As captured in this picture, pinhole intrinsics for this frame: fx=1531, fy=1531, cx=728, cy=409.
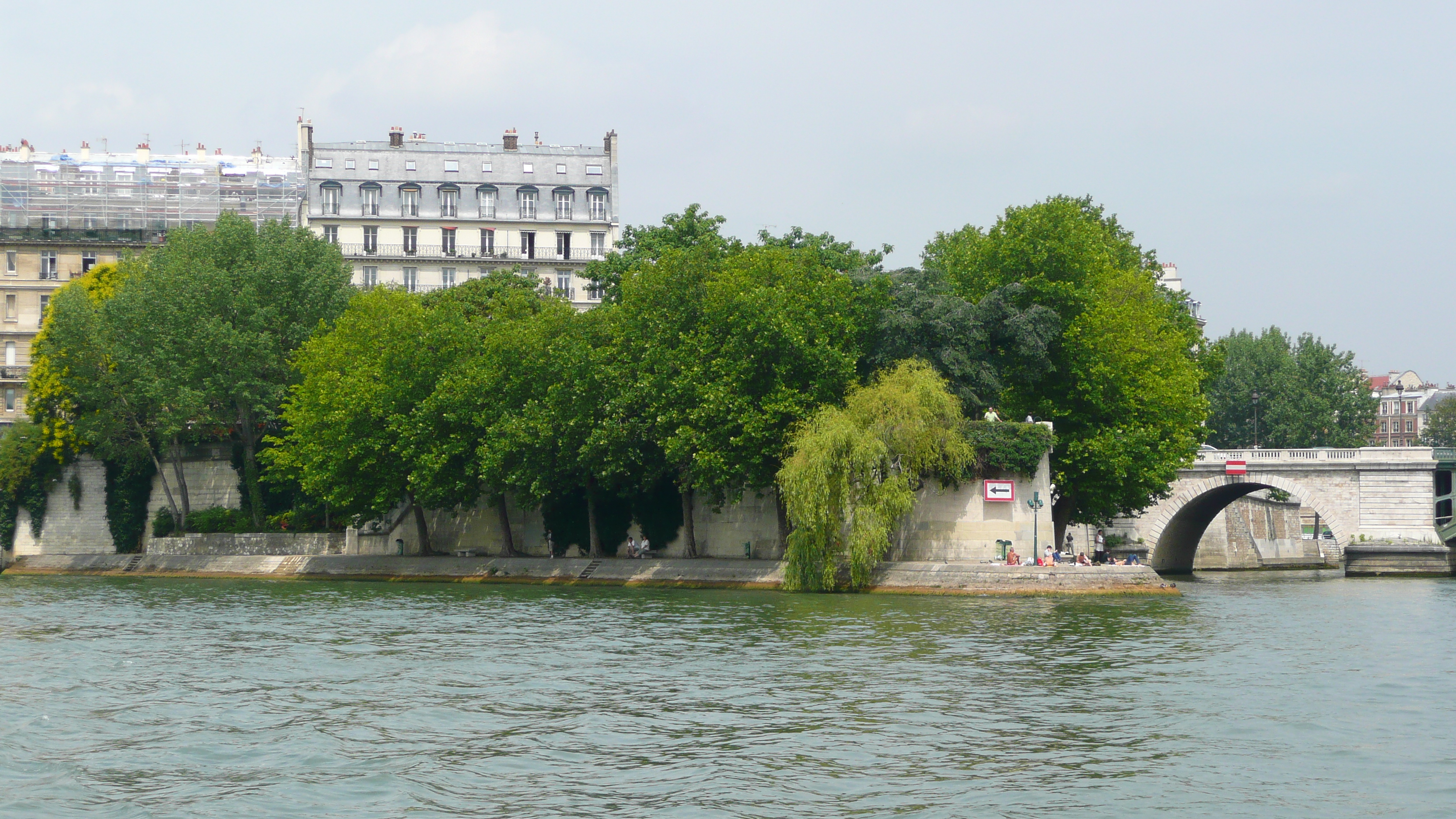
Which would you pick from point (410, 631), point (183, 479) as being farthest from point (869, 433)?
point (183, 479)

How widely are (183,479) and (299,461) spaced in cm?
1101

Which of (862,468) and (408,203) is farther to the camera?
(408,203)

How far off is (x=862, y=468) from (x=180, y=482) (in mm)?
34543

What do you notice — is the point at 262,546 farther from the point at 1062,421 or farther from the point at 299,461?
the point at 1062,421

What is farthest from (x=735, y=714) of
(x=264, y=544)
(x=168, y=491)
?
(x=168, y=491)

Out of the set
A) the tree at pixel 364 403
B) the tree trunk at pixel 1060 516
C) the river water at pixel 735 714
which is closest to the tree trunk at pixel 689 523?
the tree at pixel 364 403

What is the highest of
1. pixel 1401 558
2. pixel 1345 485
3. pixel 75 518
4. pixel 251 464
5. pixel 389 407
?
pixel 389 407

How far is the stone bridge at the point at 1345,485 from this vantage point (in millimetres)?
57719

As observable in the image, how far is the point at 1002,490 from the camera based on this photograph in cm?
4391

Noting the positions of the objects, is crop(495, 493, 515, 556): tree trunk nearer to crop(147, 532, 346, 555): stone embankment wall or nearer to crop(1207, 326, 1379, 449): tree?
crop(147, 532, 346, 555): stone embankment wall

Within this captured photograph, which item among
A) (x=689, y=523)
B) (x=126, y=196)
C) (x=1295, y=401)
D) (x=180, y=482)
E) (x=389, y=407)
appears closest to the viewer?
(x=689, y=523)

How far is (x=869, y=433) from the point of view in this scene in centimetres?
4119

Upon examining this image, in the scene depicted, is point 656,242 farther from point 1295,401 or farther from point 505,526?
point 1295,401

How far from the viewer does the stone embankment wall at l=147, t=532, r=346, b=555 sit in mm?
58531
